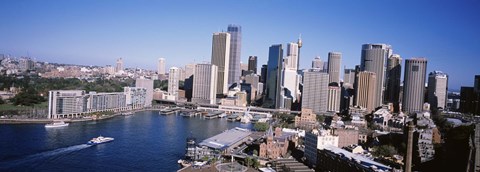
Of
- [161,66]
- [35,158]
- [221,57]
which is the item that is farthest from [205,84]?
[161,66]

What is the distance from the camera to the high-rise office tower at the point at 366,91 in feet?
82.0

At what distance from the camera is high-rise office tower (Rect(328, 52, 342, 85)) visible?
3512 centimetres

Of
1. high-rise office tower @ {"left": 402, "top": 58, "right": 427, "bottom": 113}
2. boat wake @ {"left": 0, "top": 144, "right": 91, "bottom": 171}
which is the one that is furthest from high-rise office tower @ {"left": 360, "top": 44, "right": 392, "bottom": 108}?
boat wake @ {"left": 0, "top": 144, "right": 91, "bottom": 171}

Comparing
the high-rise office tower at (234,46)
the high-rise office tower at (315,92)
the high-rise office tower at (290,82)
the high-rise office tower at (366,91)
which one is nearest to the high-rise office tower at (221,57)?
the high-rise office tower at (234,46)

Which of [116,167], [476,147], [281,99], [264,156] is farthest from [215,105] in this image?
[476,147]

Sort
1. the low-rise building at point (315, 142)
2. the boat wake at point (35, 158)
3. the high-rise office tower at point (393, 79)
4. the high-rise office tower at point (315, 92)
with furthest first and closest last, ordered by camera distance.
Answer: the high-rise office tower at point (393, 79) → the high-rise office tower at point (315, 92) → the low-rise building at point (315, 142) → the boat wake at point (35, 158)

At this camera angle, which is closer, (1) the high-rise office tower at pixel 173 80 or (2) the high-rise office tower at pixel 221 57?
(1) the high-rise office tower at pixel 173 80

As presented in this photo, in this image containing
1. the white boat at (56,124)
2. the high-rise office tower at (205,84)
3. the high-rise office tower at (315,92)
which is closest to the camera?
the white boat at (56,124)

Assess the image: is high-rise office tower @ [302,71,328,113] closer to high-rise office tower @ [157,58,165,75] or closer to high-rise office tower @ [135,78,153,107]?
high-rise office tower @ [135,78,153,107]

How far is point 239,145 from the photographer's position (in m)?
13.1

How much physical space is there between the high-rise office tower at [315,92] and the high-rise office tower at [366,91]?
2.07 m

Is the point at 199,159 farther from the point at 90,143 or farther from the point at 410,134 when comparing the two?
the point at 410,134

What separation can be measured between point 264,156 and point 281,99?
1653cm

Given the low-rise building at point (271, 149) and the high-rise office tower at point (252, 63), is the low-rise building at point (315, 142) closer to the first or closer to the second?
the low-rise building at point (271, 149)
